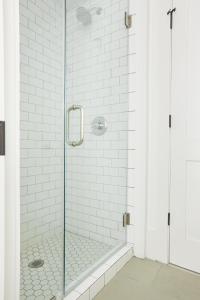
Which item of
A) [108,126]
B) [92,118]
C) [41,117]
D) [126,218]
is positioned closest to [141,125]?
[108,126]

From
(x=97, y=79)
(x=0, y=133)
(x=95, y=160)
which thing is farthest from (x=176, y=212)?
(x=0, y=133)

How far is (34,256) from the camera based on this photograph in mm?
1741

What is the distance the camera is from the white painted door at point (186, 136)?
155 cm

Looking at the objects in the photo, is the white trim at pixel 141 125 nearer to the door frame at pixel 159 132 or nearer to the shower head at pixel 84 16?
the door frame at pixel 159 132

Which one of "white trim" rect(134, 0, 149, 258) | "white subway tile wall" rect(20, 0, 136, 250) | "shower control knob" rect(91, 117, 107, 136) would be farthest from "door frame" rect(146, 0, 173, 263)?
"shower control knob" rect(91, 117, 107, 136)

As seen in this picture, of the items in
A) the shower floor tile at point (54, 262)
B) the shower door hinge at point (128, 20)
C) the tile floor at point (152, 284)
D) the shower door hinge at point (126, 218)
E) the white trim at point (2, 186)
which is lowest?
the tile floor at point (152, 284)

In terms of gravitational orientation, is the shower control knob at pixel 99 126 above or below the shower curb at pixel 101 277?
above

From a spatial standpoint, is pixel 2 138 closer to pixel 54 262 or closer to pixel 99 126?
pixel 99 126

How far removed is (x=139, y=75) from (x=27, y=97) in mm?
999

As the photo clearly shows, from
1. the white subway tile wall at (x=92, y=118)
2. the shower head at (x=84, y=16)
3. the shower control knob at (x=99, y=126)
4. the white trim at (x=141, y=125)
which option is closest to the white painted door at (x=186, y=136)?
the white trim at (x=141, y=125)

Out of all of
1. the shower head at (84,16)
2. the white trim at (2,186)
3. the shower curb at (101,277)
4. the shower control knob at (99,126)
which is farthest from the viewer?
the shower control knob at (99,126)

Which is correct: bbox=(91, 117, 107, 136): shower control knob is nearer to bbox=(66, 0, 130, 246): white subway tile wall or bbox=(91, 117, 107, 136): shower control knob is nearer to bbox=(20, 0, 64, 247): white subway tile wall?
bbox=(66, 0, 130, 246): white subway tile wall

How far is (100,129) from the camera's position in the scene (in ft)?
5.98

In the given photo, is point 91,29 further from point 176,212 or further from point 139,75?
point 176,212
